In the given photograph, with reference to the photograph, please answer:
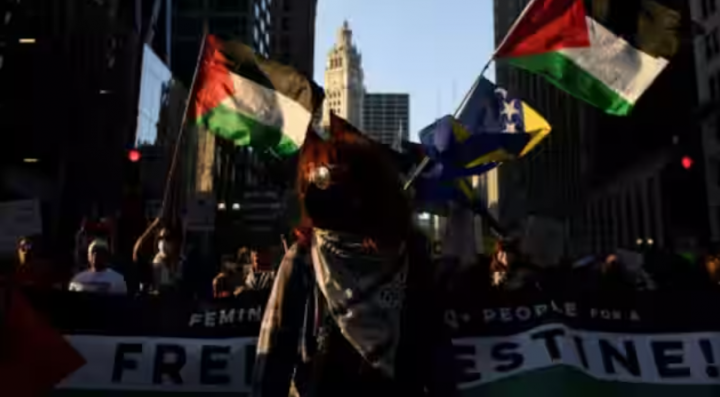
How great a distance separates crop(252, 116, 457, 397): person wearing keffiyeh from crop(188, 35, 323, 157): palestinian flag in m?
3.93

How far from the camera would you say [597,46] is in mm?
6629

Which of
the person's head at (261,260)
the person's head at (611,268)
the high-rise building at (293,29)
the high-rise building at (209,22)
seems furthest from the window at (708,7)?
the person's head at (261,260)

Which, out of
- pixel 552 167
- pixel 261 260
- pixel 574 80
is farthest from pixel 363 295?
pixel 552 167

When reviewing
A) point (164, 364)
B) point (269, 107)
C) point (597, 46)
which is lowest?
point (164, 364)

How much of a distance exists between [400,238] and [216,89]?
5464 mm

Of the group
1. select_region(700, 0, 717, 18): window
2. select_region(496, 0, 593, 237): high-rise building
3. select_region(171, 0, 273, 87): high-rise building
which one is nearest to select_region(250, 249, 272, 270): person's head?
select_region(700, 0, 717, 18): window

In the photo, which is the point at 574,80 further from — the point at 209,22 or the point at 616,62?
the point at 209,22

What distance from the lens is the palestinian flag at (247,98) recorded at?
23.0 feet

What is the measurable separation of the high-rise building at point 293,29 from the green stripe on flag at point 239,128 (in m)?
76.6

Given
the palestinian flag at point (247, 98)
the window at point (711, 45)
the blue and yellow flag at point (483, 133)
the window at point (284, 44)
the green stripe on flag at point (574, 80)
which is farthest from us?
the window at point (284, 44)

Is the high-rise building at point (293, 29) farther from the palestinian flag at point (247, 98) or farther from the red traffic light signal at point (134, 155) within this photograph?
the palestinian flag at point (247, 98)

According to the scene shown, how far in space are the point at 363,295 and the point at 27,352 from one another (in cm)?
213

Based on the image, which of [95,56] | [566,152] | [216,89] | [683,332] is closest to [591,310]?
[683,332]

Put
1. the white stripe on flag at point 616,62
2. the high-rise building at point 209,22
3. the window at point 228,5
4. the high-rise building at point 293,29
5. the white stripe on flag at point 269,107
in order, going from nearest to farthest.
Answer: the white stripe on flag at point 616,62 → the white stripe on flag at point 269,107 → the high-rise building at point 209,22 → the window at point 228,5 → the high-rise building at point 293,29
